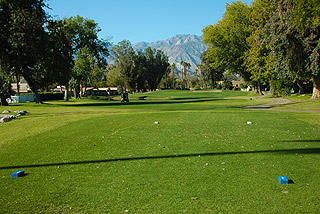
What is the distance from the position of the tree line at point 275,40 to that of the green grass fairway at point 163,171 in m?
6.45

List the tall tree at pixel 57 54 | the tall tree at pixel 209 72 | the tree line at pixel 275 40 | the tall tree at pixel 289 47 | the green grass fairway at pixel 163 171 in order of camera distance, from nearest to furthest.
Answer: the green grass fairway at pixel 163 171, the tree line at pixel 275 40, the tall tree at pixel 289 47, the tall tree at pixel 57 54, the tall tree at pixel 209 72

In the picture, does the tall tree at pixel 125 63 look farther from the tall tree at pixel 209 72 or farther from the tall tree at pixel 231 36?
the tall tree at pixel 231 36

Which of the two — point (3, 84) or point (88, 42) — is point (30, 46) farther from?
point (88, 42)

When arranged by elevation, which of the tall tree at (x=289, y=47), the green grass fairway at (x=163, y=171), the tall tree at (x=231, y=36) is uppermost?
the tall tree at (x=231, y=36)

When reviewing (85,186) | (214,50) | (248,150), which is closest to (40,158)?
(85,186)

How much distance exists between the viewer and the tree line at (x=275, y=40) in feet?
62.1

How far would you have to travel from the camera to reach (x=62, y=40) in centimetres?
3219

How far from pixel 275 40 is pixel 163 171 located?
24.3 metres

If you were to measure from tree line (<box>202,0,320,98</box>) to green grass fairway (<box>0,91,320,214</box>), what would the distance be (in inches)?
254

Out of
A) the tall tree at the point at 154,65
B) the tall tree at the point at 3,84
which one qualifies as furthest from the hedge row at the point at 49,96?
the tall tree at the point at 154,65

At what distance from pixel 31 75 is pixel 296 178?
31.6 m

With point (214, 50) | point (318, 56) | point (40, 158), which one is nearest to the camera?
point (40, 158)

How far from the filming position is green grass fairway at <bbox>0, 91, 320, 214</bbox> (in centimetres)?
454

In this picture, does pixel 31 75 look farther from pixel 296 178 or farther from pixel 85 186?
pixel 296 178
